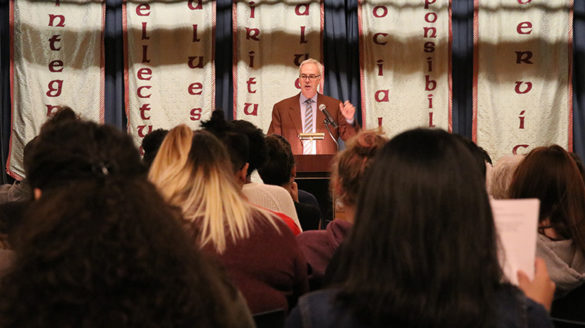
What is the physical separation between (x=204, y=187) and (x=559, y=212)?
101cm

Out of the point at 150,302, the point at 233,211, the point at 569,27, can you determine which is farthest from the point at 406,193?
the point at 569,27

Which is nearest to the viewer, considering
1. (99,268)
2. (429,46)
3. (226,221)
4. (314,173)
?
(99,268)

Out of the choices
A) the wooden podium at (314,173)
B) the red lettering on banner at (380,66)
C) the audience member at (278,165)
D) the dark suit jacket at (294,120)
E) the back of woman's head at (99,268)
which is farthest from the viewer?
the red lettering on banner at (380,66)

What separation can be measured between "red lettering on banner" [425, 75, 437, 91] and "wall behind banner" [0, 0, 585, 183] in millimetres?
261

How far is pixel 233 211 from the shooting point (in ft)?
5.82

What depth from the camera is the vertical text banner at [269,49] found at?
255 inches

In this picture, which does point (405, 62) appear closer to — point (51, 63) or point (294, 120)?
point (294, 120)

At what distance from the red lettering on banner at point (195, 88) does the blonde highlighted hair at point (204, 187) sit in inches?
185

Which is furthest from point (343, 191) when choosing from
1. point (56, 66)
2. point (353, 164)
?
point (56, 66)

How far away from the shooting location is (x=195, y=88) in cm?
649

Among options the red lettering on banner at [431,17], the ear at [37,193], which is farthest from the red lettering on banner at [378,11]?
the ear at [37,193]

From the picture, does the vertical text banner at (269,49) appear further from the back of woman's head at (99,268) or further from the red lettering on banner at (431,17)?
the back of woman's head at (99,268)

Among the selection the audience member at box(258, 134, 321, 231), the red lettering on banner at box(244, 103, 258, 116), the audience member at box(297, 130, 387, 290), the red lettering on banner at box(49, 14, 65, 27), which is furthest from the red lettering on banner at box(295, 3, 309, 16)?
the audience member at box(297, 130, 387, 290)

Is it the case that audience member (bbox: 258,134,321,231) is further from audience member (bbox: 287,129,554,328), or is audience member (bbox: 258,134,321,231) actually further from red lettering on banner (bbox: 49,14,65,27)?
red lettering on banner (bbox: 49,14,65,27)
